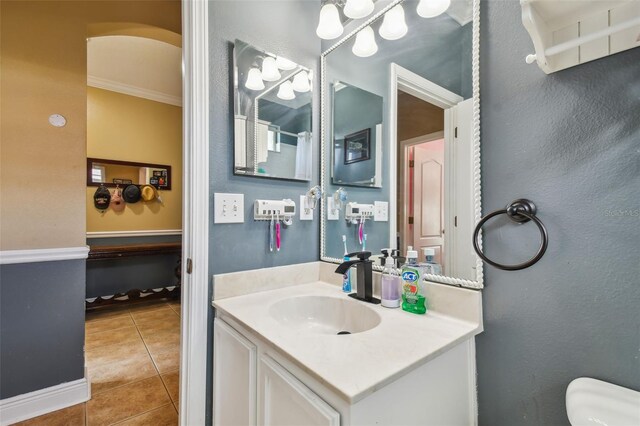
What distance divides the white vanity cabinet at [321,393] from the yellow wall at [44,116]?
1391mm

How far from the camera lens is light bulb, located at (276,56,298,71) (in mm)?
1333

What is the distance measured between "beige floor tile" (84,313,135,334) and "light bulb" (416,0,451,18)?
11.2 ft

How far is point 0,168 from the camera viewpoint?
1503 mm

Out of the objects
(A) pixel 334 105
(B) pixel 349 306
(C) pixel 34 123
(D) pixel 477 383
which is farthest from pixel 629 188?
(C) pixel 34 123

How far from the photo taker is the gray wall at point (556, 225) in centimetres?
64

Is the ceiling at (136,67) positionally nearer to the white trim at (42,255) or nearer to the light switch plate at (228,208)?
the white trim at (42,255)

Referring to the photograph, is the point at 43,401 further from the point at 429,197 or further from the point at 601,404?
the point at 601,404

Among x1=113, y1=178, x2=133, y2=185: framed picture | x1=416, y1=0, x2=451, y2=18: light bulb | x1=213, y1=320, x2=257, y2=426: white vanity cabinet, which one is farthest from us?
x1=113, y1=178, x2=133, y2=185: framed picture

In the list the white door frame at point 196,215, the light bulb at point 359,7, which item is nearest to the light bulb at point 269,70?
the white door frame at point 196,215

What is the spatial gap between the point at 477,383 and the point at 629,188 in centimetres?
66

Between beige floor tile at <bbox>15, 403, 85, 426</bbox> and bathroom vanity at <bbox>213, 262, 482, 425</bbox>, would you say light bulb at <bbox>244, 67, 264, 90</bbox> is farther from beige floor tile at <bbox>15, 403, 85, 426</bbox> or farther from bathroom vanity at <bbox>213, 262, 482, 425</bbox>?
beige floor tile at <bbox>15, 403, 85, 426</bbox>

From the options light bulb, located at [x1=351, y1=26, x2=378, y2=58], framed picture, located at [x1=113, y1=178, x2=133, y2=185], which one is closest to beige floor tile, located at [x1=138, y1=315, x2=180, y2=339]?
framed picture, located at [x1=113, y1=178, x2=133, y2=185]

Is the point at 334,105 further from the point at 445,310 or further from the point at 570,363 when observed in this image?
the point at 570,363

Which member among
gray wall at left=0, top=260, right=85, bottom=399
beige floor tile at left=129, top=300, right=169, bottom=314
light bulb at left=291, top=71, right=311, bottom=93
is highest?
light bulb at left=291, top=71, right=311, bottom=93
